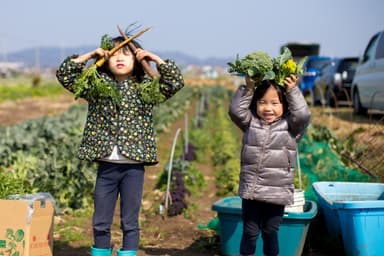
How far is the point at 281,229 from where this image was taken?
15.2ft

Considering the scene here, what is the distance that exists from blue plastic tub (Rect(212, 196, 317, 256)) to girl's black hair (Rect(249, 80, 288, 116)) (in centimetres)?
83

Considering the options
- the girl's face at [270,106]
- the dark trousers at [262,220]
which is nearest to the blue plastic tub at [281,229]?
the dark trousers at [262,220]

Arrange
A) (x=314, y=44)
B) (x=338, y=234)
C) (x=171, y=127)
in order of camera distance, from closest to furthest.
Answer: (x=338, y=234), (x=171, y=127), (x=314, y=44)

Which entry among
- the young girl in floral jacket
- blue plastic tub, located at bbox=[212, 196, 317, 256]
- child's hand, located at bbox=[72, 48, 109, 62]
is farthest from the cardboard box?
blue plastic tub, located at bbox=[212, 196, 317, 256]

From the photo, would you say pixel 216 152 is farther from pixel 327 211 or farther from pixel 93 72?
pixel 93 72

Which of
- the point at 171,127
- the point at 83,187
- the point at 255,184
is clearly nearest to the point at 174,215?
the point at 83,187

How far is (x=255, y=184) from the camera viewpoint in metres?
4.00

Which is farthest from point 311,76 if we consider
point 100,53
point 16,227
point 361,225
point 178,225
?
point 16,227

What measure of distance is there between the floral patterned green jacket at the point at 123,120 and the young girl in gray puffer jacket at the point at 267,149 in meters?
0.50

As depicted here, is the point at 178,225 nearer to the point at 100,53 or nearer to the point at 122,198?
the point at 122,198

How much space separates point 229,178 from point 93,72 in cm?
448

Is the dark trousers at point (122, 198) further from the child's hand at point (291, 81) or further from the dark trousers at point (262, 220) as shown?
the child's hand at point (291, 81)

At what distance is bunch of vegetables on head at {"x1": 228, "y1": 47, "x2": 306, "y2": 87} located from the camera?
4023 millimetres

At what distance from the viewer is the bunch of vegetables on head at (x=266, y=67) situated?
4.02 m
